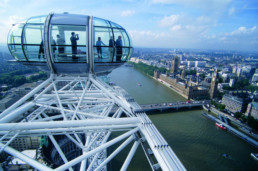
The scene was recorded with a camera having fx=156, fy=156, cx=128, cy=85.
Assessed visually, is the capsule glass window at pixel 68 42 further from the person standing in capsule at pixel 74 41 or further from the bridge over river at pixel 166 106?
the bridge over river at pixel 166 106

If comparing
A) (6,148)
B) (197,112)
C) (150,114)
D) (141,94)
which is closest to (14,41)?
(6,148)

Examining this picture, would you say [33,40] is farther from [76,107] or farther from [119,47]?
[119,47]

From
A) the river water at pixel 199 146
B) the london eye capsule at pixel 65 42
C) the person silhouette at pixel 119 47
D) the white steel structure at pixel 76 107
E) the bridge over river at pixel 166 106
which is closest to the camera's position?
the white steel structure at pixel 76 107

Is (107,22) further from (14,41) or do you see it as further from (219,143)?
(219,143)

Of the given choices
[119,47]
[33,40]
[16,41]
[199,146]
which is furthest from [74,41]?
[199,146]

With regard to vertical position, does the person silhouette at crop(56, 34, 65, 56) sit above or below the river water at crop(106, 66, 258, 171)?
above

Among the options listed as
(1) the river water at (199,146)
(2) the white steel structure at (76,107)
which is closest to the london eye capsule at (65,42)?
(2) the white steel structure at (76,107)

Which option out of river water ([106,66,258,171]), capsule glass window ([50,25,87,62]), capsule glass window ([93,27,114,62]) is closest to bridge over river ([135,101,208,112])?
river water ([106,66,258,171])

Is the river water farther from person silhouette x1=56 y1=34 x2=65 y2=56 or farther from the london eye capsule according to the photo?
person silhouette x1=56 y1=34 x2=65 y2=56

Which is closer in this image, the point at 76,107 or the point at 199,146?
the point at 76,107
